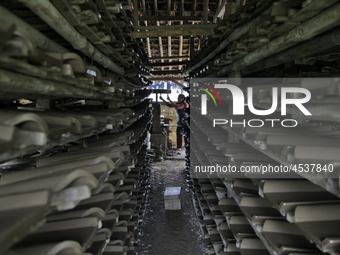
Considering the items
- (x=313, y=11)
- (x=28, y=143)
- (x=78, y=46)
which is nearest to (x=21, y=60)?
(x=28, y=143)

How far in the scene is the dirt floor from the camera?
12.8 ft

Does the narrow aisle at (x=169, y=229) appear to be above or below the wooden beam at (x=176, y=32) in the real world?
below

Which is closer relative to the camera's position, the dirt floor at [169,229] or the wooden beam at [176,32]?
the dirt floor at [169,229]

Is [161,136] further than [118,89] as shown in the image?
Yes

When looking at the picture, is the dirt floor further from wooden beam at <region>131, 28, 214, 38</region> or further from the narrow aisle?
wooden beam at <region>131, 28, 214, 38</region>

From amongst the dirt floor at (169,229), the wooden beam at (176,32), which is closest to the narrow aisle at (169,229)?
the dirt floor at (169,229)

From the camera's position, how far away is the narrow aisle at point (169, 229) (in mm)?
3891

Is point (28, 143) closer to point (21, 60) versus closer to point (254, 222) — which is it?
point (21, 60)

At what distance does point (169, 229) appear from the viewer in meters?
4.50

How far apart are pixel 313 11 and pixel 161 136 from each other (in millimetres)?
7679

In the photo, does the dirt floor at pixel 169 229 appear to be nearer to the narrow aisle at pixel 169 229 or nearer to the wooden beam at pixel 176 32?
the narrow aisle at pixel 169 229

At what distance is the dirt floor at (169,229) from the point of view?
3887 mm

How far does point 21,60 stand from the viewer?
3.14 feet

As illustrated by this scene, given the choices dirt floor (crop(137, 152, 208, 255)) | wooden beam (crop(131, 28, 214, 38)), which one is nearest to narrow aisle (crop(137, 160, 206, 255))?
dirt floor (crop(137, 152, 208, 255))
